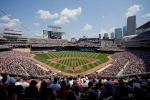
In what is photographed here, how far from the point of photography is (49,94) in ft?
14.6

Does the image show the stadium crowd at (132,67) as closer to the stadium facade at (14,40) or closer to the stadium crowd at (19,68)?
the stadium crowd at (19,68)

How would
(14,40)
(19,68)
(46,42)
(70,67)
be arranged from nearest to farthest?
(19,68)
(70,67)
(14,40)
(46,42)

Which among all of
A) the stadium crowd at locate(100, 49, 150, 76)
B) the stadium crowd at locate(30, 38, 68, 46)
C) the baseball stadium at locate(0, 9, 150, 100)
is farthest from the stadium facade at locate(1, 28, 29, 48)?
the stadium crowd at locate(100, 49, 150, 76)

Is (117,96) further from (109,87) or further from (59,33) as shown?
(59,33)

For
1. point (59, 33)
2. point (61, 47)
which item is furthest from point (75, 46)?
point (59, 33)

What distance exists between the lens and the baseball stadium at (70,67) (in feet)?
16.7

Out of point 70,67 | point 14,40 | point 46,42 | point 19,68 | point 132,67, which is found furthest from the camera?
point 46,42

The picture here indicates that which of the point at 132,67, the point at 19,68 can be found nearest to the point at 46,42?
the point at 19,68

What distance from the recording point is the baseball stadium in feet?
16.7

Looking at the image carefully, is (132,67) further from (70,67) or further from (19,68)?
(19,68)

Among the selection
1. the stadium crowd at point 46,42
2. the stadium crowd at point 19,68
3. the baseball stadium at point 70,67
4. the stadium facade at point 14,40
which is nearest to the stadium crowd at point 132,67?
the baseball stadium at point 70,67

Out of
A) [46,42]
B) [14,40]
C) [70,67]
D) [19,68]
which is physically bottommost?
[70,67]

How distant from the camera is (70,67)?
3709cm

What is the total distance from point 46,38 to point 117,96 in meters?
89.0
